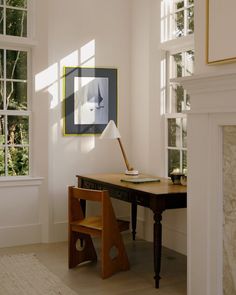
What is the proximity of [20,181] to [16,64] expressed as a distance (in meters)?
1.34

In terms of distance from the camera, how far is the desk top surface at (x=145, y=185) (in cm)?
424

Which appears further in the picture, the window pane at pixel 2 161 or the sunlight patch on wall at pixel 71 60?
the sunlight patch on wall at pixel 71 60

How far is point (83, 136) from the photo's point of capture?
18.6 ft

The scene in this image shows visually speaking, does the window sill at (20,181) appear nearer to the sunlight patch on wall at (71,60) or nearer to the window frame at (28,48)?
the window frame at (28,48)

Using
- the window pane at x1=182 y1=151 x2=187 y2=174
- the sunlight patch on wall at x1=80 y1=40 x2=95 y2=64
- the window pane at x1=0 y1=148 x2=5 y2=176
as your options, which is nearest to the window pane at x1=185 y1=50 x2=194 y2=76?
the window pane at x1=182 y1=151 x2=187 y2=174

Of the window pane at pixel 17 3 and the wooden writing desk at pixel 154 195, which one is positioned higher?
the window pane at pixel 17 3

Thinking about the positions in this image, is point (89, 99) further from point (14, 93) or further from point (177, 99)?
point (177, 99)

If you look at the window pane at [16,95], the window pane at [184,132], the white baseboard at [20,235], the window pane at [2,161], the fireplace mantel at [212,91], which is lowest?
the white baseboard at [20,235]

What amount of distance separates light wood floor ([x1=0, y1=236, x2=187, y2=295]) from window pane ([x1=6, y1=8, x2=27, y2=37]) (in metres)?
2.43

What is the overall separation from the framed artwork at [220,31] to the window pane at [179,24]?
1761mm

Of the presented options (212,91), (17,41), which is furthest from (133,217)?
(212,91)

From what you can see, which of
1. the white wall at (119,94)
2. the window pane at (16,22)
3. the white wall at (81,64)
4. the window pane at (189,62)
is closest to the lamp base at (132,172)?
the white wall at (119,94)

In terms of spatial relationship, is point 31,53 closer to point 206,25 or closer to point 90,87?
point 90,87

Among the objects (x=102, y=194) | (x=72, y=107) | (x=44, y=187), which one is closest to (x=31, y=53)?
(x=72, y=107)
